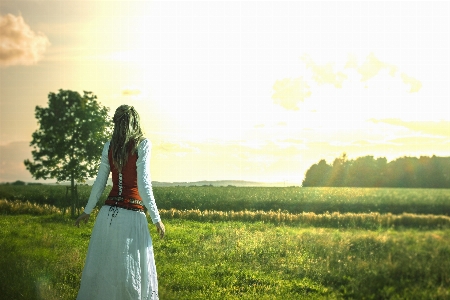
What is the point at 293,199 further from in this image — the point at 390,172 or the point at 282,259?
the point at 282,259

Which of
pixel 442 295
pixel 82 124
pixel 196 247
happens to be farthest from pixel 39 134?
pixel 442 295

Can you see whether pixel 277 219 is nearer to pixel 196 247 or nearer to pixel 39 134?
pixel 196 247

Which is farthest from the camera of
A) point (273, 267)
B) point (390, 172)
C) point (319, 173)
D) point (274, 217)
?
point (319, 173)

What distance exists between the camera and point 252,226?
50.3ft

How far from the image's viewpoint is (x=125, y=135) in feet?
16.8

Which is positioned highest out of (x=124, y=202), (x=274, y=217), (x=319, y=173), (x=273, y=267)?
(x=319, y=173)

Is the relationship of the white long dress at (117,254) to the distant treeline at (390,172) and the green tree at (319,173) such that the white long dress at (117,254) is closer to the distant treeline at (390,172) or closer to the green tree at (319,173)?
the distant treeline at (390,172)

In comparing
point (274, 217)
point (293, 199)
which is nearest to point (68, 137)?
point (274, 217)

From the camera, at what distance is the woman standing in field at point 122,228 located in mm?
5133

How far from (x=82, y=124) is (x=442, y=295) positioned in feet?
37.7

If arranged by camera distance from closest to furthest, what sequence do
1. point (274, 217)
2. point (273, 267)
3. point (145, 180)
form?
point (145, 180), point (273, 267), point (274, 217)

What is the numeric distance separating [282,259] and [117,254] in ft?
17.3

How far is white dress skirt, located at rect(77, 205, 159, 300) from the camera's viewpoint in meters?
5.21

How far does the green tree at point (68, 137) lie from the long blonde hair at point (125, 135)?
Answer: 415 inches
